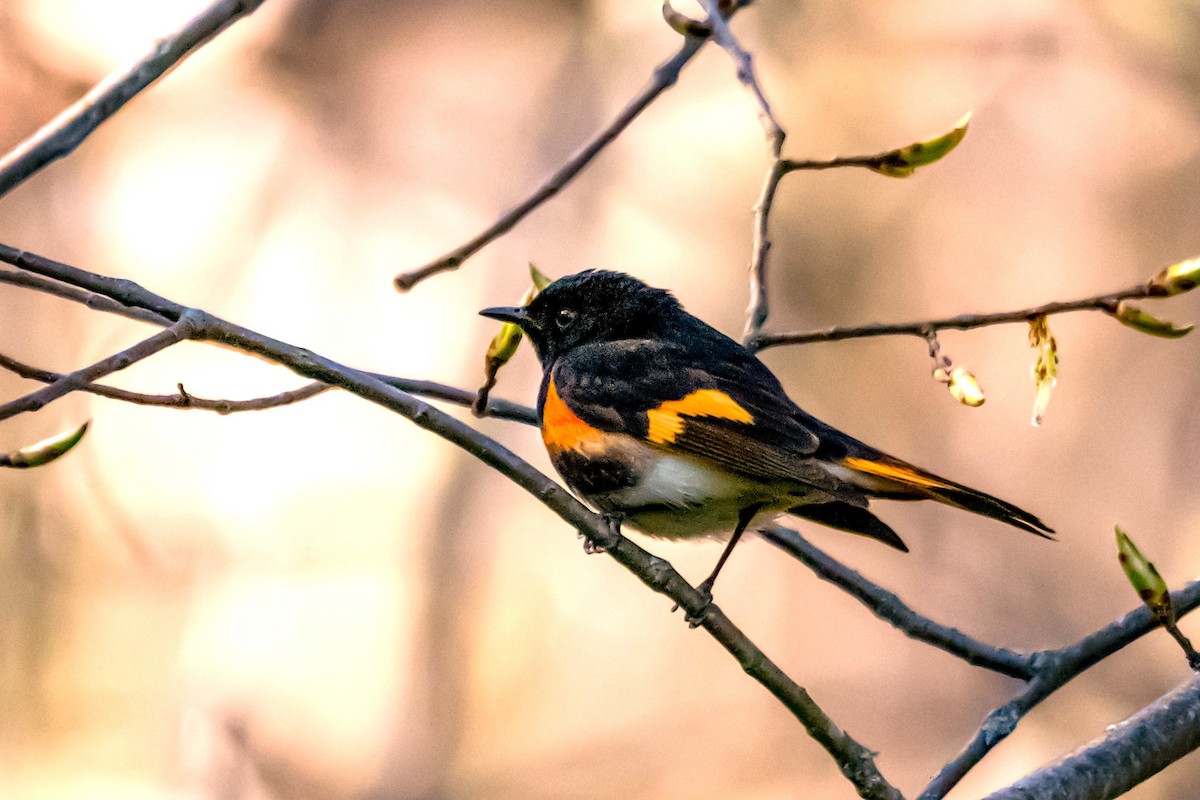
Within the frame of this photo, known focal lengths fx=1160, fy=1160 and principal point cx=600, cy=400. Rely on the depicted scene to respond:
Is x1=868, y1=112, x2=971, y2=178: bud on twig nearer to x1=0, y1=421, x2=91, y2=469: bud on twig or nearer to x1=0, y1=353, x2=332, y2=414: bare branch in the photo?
x1=0, y1=353, x2=332, y2=414: bare branch

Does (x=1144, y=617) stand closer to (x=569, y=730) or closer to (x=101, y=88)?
(x=101, y=88)

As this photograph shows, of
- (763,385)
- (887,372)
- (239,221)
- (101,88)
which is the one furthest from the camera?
(239,221)

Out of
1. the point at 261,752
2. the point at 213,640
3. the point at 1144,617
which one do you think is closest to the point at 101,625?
the point at 213,640

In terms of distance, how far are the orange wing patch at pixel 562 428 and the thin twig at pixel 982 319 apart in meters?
0.51

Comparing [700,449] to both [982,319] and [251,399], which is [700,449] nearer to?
[982,319]

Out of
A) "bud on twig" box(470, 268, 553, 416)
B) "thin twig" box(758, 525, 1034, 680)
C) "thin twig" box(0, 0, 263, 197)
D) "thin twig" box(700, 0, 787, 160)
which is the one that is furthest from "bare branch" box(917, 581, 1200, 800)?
"thin twig" box(0, 0, 263, 197)

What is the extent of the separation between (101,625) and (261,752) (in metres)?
1.07

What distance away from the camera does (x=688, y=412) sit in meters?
2.57

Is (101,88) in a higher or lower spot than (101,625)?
lower

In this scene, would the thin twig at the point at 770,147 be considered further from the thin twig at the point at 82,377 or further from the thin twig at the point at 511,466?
the thin twig at the point at 82,377

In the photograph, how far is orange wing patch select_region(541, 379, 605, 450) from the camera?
8.50 feet

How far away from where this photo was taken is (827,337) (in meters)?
2.23

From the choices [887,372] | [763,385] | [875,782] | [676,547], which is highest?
[887,372]

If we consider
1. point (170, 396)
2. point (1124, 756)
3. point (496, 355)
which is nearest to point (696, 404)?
point (496, 355)
